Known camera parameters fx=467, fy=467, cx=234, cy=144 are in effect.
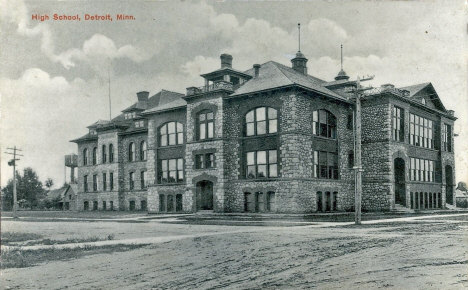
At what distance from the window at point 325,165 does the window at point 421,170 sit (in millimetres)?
7715

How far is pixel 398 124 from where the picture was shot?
3762 centimetres

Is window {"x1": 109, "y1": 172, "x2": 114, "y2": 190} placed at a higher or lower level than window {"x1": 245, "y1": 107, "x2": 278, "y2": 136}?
lower

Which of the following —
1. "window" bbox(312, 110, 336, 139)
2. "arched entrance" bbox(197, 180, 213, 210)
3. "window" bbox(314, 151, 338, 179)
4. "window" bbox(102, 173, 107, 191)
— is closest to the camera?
"window" bbox(314, 151, 338, 179)

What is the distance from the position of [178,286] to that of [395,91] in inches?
1222

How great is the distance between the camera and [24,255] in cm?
1246

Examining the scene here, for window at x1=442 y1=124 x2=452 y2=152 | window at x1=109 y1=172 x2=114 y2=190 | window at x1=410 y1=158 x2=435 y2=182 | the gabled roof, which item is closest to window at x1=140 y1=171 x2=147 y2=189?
window at x1=109 y1=172 x2=114 y2=190

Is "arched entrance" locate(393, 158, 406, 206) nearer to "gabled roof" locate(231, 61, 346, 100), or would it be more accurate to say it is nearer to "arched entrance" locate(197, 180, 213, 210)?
"gabled roof" locate(231, 61, 346, 100)

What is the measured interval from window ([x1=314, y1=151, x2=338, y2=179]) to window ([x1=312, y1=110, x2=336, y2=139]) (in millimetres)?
1451

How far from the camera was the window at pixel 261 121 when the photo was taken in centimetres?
3262

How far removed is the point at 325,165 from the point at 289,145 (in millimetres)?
4569

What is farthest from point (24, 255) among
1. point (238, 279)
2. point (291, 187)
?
point (291, 187)

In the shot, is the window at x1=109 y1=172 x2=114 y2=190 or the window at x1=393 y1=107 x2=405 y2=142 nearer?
the window at x1=393 y1=107 x2=405 y2=142

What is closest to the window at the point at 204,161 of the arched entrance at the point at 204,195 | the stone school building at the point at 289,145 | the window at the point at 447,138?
the stone school building at the point at 289,145

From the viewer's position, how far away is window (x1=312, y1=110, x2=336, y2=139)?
33.8 meters
